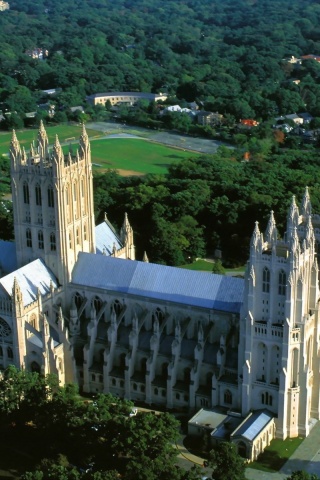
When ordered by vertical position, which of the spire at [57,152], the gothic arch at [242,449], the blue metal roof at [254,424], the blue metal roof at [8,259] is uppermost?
the spire at [57,152]

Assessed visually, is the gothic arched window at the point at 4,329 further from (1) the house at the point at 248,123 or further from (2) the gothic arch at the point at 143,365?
(1) the house at the point at 248,123

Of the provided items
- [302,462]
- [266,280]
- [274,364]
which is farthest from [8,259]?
[302,462]

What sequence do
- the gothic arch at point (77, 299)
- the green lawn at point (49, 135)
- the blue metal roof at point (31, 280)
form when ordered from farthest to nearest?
the green lawn at point (49, 135) → the gothic arch at point (77, 299) → the blue metal roof at point (31, 280)

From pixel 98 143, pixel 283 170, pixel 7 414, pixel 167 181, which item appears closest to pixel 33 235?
pixel 7 414

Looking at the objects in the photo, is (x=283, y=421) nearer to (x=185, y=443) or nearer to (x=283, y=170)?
(x=185, y=443)

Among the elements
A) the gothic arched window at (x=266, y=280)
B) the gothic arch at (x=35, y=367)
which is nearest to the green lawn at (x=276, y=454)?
the gothic arched window at (x=266, y=280)

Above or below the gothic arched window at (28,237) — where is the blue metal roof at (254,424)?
below

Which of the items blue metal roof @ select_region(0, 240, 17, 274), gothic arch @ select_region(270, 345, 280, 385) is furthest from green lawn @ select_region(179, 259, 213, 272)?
gothic arch @ select_region(270, 345, 280, 385)
